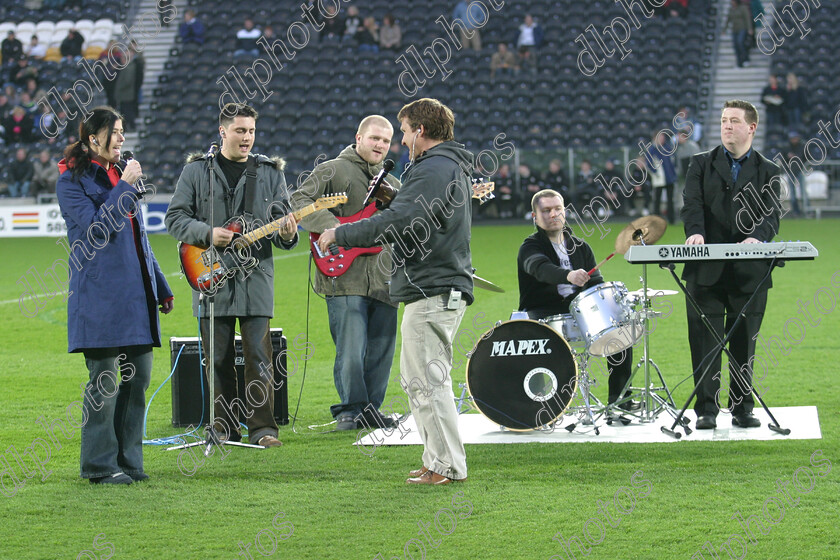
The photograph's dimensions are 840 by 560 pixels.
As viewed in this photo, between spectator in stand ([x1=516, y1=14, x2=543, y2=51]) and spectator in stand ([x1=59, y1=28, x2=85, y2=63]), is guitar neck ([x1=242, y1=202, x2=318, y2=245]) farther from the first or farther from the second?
spectator in stand ([x1=59, y1=28, x2=85, y2=63])

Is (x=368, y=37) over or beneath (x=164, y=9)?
beneath

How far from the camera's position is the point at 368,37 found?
2752 centimetres

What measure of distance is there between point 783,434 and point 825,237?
13245 mm

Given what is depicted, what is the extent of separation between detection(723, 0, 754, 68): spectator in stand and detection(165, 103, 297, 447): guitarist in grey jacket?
21261 millimetres

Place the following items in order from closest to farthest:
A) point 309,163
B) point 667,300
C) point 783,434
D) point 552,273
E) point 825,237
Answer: point 783,434, point 552,273, point 667,300, point 825,237, point 309,163

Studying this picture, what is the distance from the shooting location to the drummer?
23.5 feet

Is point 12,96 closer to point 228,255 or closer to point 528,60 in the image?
point 528,60

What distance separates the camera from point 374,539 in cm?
472

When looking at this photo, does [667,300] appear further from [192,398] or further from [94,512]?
[94,512]

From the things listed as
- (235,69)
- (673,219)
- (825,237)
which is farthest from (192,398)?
(235,69)

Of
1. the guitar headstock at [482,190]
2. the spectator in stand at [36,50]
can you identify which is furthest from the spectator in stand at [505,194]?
the guitar headstock at [482,190]

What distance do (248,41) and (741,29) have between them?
1189cm

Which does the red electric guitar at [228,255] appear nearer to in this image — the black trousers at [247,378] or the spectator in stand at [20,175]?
the black trousers at [247,378]

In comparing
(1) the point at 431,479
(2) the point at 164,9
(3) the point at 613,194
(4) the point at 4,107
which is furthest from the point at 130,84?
(1) the point at 431,479
